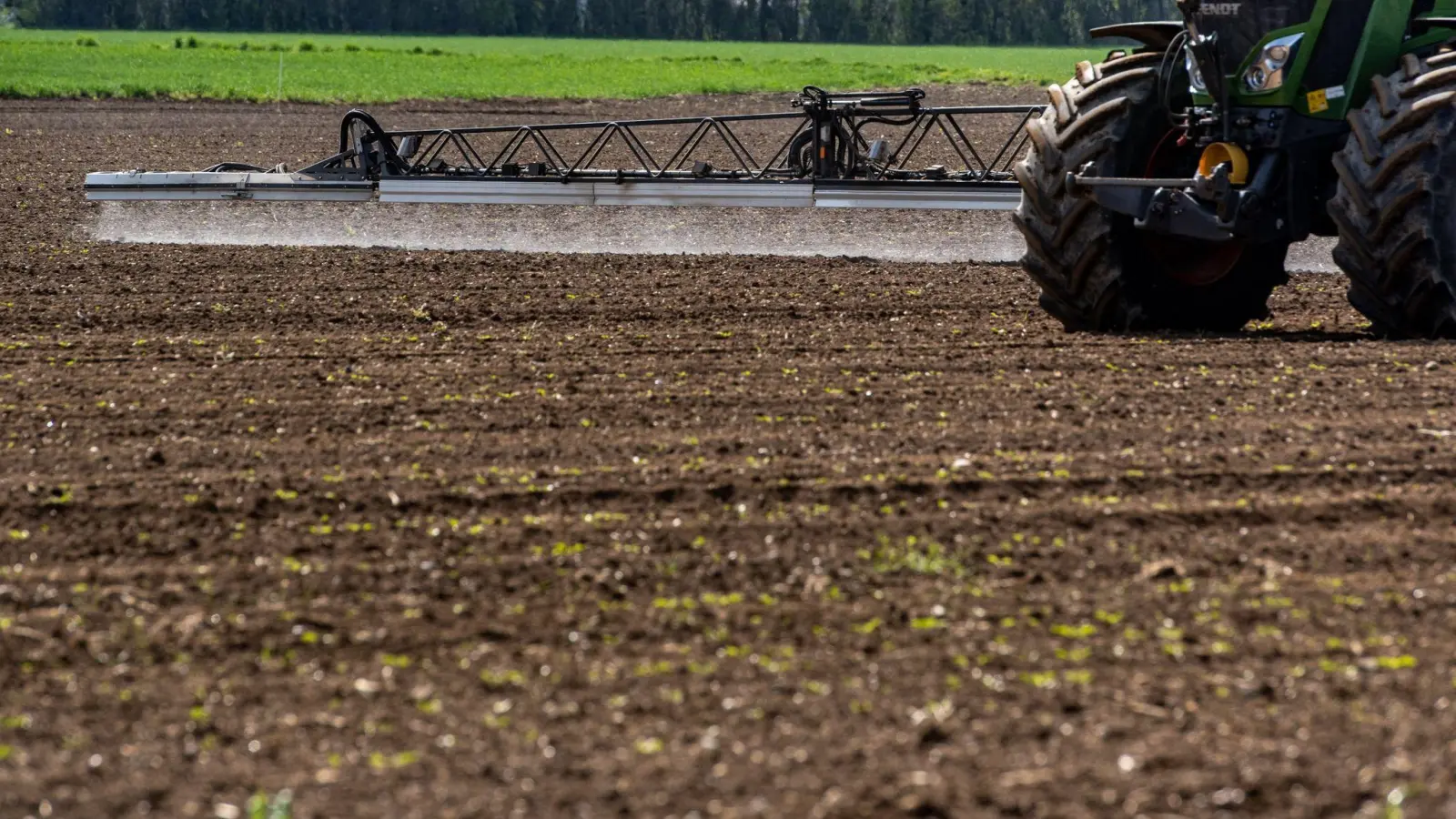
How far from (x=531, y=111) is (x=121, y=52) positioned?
16.6 metres

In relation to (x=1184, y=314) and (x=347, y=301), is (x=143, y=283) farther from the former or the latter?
(x=1184, y=314)

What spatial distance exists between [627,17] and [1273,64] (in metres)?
82.4

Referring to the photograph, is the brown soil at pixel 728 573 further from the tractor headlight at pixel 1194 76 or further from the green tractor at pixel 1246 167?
the tractor headlight at pixel 1194 76

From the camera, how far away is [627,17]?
290ft

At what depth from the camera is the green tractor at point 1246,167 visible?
302 inches

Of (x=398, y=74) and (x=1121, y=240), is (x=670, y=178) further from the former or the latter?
(x=398, y=74)

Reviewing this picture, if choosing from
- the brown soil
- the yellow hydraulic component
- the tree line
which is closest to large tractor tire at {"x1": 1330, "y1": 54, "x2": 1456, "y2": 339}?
the brown soil

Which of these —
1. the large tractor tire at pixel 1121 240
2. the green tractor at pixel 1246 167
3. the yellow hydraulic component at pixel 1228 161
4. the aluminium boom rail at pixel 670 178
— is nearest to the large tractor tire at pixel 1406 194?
the green tractor at pixel 1246 167

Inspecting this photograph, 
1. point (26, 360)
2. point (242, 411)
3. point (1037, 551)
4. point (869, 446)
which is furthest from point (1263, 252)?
point (26, 360)

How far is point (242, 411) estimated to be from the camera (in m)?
7.20

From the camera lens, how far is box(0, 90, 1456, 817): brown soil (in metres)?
3.71

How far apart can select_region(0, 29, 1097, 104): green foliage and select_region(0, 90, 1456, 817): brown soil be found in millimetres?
25075

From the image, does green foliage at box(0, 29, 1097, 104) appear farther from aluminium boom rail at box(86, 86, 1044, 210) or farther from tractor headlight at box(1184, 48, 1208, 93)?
tractor headlight at box(1184, 48, 1208, 93)

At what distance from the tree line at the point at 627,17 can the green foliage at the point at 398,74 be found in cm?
2378
